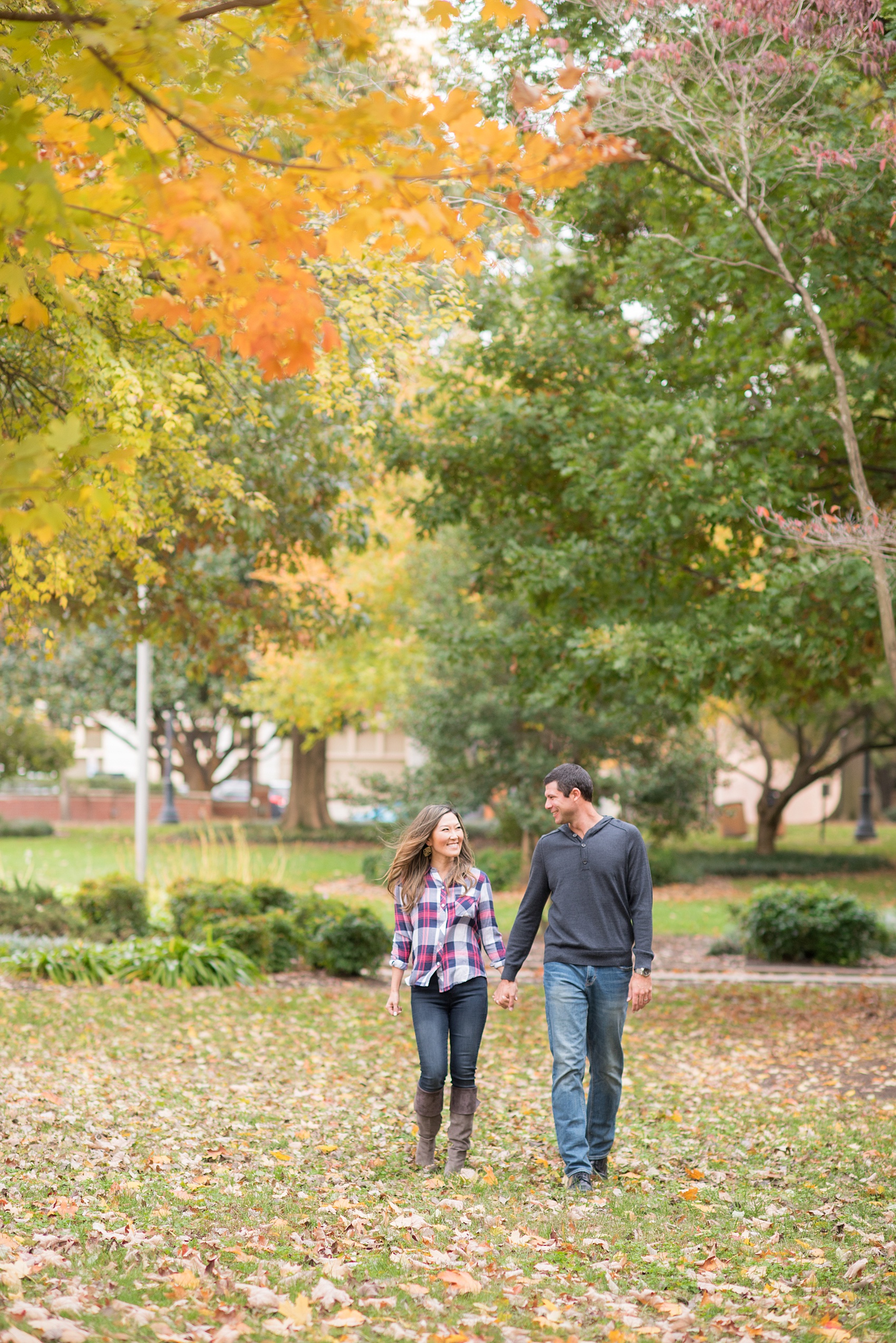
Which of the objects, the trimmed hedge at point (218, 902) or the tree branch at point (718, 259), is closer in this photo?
the tree branch at point (718, 259)

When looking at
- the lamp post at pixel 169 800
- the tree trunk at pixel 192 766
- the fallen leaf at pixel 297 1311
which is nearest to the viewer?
the fallen leaf at pixel 297 1311

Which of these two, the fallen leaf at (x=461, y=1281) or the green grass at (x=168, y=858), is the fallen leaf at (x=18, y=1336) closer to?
the fallen leaf at (x=461, y=1281)

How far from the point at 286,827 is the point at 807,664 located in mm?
25067

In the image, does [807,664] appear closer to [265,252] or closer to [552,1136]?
[552,1136]

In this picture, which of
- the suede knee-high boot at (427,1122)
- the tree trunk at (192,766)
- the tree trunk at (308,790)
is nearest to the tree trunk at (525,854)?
the tree trunk at (308,790)

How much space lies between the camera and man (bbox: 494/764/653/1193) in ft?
18.8

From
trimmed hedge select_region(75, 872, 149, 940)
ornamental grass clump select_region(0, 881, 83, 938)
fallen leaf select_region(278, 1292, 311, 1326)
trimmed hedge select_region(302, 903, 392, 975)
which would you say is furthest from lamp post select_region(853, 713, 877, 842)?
fallen leaf select_region(278, 1292, 311, 1326)

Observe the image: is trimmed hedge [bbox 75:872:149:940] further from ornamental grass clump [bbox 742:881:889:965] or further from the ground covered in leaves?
ornamental grass clump [bbox 742:881:889:965]

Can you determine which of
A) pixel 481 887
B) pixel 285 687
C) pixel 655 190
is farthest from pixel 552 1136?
pixel 285 687

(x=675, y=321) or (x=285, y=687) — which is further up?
(x=675, y=321)

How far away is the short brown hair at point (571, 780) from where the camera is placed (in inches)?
228

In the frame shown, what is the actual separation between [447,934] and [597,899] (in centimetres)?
70

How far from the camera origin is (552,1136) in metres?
6.94

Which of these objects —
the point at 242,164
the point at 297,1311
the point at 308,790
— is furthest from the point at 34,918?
the point at 308,790
